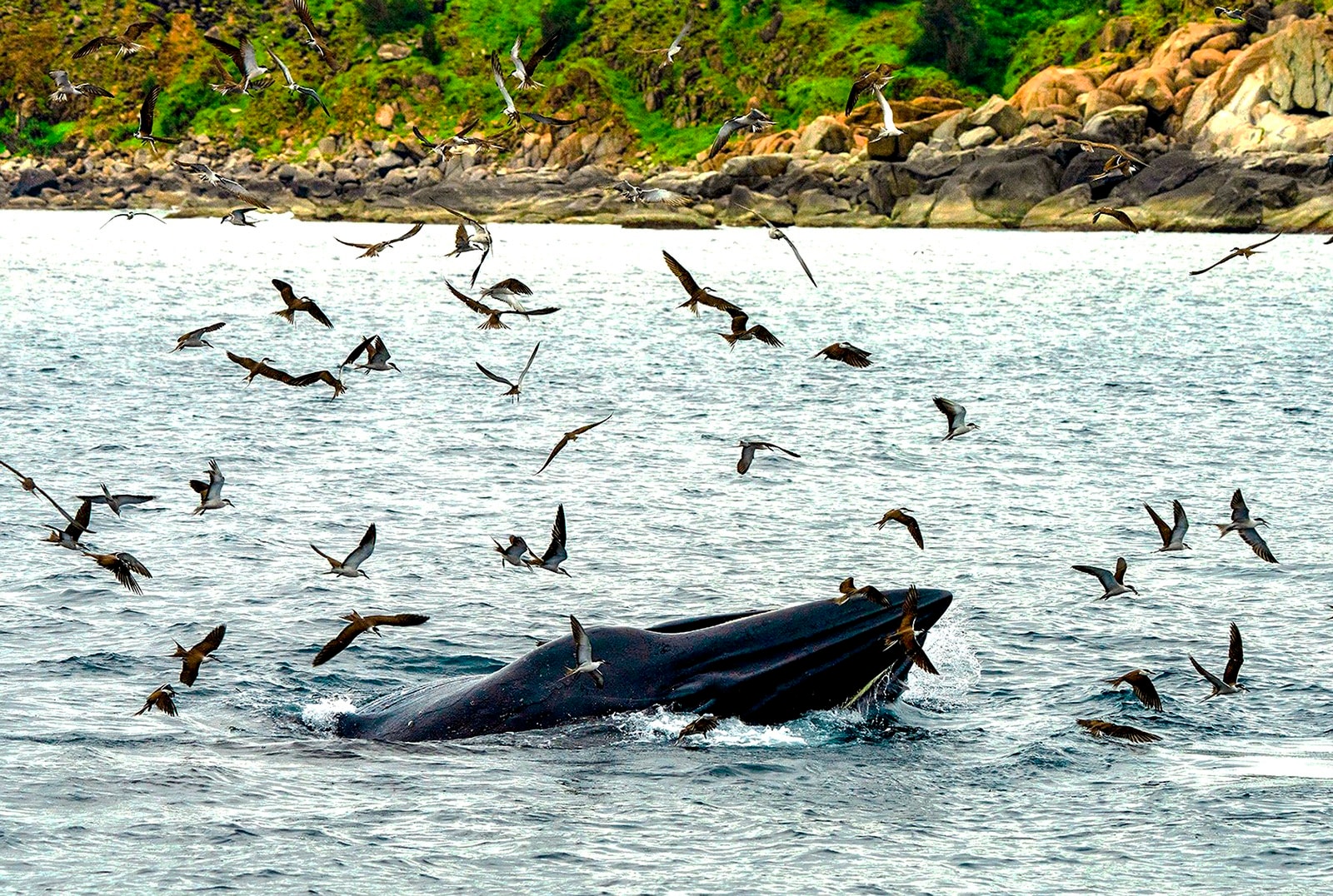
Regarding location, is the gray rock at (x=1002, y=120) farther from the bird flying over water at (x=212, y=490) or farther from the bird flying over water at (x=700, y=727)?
the bird flying over water at (x=700, y=727)

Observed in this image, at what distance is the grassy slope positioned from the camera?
16600cm

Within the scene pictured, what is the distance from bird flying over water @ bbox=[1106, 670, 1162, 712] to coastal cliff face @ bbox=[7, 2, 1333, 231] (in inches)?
2966

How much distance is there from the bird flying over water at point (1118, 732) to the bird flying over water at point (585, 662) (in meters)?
4.24

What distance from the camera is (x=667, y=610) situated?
18.8 metres

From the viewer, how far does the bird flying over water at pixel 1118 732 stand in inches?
547

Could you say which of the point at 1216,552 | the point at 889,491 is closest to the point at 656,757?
the point at 1216,552

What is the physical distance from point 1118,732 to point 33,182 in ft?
615

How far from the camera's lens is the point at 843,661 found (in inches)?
503

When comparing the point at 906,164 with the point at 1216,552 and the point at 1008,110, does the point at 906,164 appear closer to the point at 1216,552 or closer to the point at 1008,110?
the point at 1008,110

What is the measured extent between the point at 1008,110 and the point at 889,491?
3774 inches

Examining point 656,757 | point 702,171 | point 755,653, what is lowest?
point 702,171

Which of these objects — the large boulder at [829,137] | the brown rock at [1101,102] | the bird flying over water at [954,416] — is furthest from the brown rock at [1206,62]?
the bird flying over water at [954,416]

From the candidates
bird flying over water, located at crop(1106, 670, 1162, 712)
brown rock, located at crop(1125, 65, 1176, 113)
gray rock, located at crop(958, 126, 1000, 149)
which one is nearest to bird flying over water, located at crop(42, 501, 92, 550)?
bird flying over water, located at crop(1106, 670, 1162, 712)

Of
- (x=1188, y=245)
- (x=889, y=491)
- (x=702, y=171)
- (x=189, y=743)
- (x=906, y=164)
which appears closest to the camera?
(x=189, y=743)
